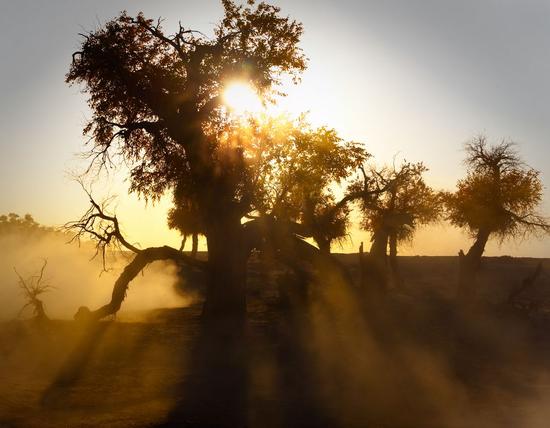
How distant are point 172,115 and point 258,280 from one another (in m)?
18.3

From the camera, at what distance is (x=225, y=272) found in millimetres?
20969

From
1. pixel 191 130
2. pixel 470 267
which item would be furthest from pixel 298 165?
pixel 470 267

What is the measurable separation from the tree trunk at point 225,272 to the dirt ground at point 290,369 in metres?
0.93

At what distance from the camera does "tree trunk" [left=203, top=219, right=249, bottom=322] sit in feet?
68.5

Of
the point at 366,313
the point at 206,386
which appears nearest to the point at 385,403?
the point at 206,386

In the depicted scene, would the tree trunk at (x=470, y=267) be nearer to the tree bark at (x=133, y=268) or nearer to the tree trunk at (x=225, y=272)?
the tree trunk at (x=225, y=272)

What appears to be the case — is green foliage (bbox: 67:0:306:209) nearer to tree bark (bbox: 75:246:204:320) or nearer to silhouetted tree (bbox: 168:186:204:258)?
tree bark (bbox: 75:246:204:320)

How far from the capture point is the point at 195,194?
828 inches

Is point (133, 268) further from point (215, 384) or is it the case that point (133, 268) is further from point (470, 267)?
point (470, 267)

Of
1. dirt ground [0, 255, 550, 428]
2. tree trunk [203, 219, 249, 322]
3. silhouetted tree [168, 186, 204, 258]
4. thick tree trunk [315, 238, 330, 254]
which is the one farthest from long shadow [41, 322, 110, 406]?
silhouetted tree [168, 186, 204, 258]

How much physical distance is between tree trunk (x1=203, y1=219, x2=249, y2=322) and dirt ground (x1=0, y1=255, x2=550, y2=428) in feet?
3.05

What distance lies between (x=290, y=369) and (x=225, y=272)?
23.2ft

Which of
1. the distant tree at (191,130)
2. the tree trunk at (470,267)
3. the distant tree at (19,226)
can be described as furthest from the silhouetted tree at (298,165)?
the distant tree at (19,226)

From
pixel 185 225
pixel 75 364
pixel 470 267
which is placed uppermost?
pixel 185 225
